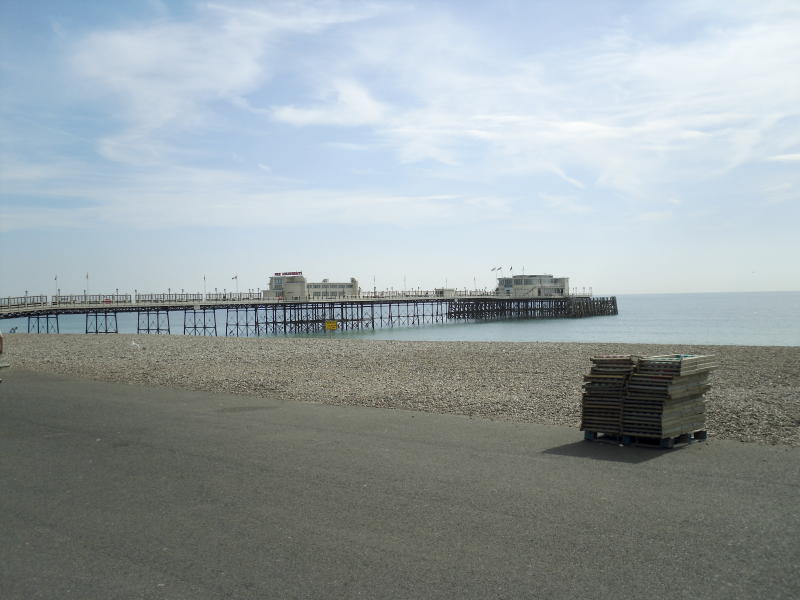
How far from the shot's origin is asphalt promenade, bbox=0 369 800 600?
4996 mm

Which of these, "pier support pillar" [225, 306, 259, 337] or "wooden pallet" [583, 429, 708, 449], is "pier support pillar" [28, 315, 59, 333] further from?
"wooden pallet" [583, 429, 708, 449]

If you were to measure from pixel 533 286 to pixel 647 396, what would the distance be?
10761cm

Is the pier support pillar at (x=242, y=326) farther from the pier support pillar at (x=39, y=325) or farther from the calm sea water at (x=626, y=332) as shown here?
the pier support pillar at (x=39, y=325)

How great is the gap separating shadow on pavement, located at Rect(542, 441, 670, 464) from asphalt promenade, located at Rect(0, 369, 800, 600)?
40 millimetres

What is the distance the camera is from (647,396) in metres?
9.41

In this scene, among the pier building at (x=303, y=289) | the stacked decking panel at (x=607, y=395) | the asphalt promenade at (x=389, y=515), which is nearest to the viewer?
the asphalt promenade at (x=389, y=515)

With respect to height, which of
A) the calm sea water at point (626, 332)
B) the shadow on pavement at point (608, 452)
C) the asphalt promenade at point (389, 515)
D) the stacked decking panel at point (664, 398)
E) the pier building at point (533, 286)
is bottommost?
the calm sea water at point (626, 332)

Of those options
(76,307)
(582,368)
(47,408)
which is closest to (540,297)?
(76,307)

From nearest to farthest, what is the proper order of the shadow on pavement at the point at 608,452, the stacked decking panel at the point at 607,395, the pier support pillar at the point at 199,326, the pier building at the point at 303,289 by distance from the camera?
the shadow on pavement at the point at 608,452, the stacked decking panel at the point at 607,395, the pier support pillar at the point at 199,326, the pier building at the point at 303,289

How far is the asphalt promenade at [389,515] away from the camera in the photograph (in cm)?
500

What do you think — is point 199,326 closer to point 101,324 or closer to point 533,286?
point 101,324

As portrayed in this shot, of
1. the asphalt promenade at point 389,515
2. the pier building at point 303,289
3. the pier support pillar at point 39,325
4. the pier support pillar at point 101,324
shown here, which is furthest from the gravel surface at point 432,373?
the pier building at point 303,289

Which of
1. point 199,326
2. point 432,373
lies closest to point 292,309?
point 199,326

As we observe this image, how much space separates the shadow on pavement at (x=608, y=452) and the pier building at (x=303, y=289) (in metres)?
80.0
